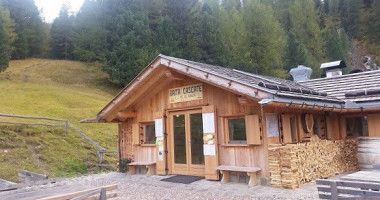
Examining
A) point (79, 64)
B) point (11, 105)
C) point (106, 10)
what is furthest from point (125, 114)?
point (79, 64)

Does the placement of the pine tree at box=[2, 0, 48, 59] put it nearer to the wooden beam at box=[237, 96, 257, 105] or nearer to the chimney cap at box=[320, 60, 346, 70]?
the chimney cap at box=[320, 60, 346, 70]

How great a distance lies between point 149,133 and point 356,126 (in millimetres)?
7029

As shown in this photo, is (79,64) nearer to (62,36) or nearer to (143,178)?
(62,36)

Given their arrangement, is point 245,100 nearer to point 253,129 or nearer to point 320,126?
point 253,129

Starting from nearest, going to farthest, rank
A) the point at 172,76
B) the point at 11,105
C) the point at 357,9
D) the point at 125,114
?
the point at 172,76
the point at 125,114
the point at 11,105
the point at 357,9

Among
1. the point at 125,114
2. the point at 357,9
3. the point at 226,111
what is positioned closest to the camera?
the point at 226,111

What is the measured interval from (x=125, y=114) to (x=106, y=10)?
28313 millimetres

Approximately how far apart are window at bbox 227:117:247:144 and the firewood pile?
1.07m

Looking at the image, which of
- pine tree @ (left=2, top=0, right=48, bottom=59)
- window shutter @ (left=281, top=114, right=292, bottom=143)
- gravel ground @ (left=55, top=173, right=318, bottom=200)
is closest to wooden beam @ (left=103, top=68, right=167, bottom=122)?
gravel ground @ (left=55, top=173, right=318, bottom=200)

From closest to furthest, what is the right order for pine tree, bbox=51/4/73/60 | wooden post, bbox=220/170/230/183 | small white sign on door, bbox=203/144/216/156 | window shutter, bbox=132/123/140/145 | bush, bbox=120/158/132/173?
wooden post, bbox=220/170/230/183, small white sign on door, bbox=203/144/216/156, window shutter, bbox=132/123/140/145, bush, bbox=120/158/132/173, pine tree, bbox=51/4/73/60

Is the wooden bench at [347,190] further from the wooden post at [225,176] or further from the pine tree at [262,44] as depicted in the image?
the pine tree at [262,44]

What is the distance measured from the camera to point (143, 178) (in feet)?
34.8

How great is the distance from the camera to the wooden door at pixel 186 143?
33.1 feet

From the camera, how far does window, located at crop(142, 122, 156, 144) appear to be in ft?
38.2
